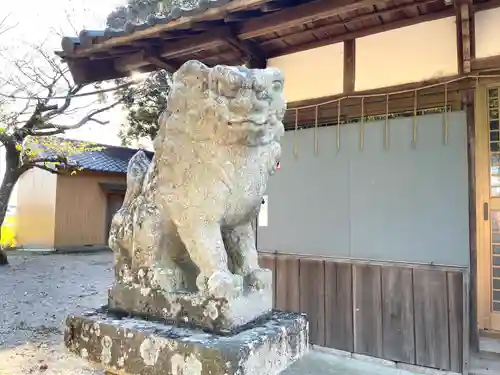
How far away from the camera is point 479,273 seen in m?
3.56

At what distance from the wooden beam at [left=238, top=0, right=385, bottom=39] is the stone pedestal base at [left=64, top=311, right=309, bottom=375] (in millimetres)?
2261

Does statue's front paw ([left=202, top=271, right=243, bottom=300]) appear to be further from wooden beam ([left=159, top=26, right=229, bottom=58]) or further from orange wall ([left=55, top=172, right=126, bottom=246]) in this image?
orange wall ([left=55, top=172, right=126, bottom=246])

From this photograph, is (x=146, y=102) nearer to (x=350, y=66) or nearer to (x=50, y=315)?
(x=50, y=315)

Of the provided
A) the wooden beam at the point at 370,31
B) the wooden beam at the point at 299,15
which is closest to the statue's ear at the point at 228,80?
the wooden beam at the point at 299,15

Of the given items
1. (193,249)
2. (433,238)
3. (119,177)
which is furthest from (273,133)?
(119,177)

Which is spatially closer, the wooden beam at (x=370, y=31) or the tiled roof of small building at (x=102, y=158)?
the wooden beam at (x=370, y=31)

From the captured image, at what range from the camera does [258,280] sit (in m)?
1.30

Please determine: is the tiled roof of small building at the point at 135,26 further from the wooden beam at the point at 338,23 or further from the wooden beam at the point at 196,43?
the wooden beam at the point at 338,23

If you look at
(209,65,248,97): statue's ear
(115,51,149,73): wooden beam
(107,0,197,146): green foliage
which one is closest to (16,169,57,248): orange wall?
(107,0,197,146): green foliage

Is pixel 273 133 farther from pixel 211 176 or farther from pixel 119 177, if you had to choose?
pixel 119 177

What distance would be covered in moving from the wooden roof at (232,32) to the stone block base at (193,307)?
6.87ft

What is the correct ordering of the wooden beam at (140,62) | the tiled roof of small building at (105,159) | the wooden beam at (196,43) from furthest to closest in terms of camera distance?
the tiled roof of small building at (105,159) < the wooden beam at (140,62) < the wooden beam at (196,43)

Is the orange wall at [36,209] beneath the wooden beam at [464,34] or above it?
beneath

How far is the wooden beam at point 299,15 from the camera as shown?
281 cm
